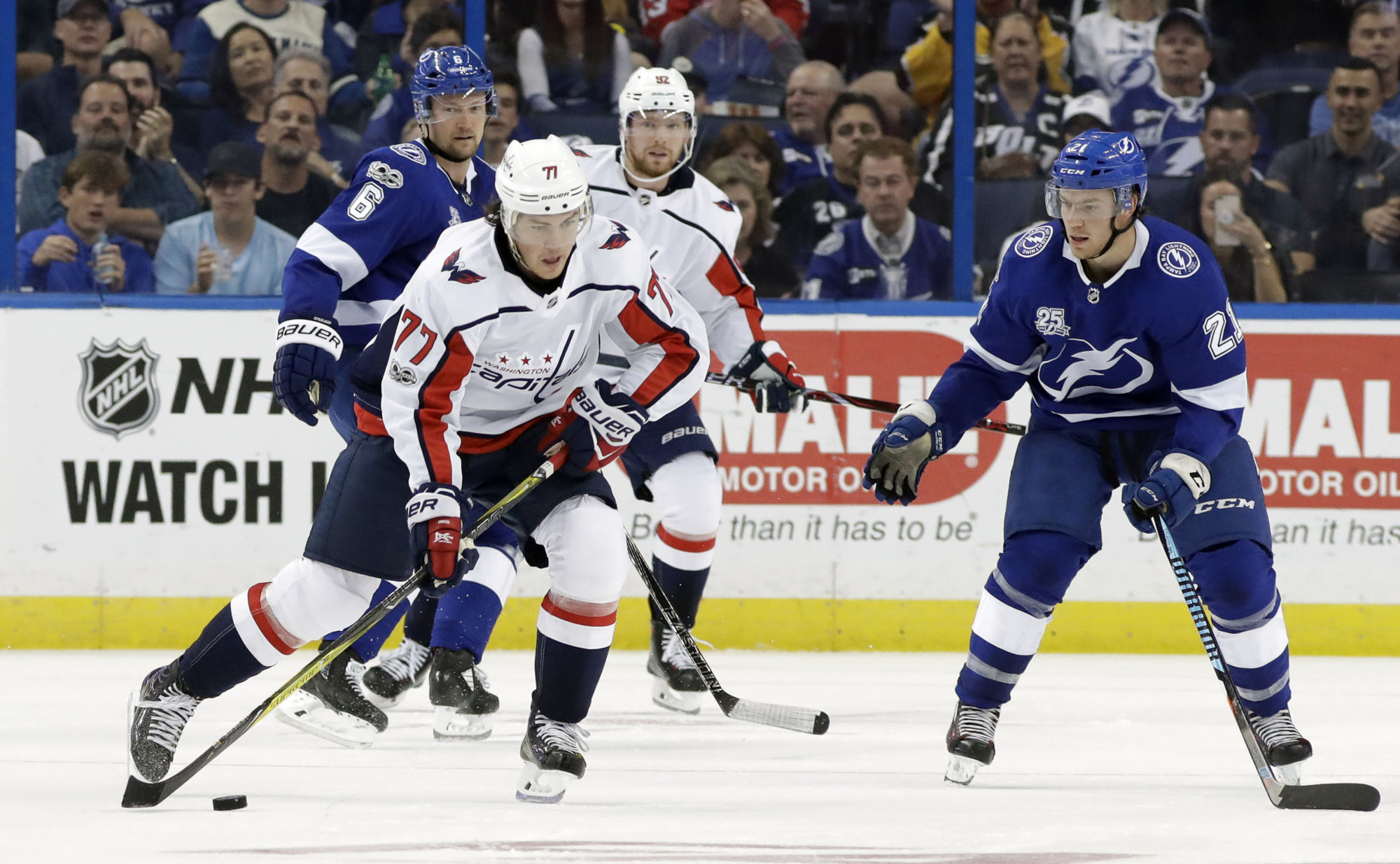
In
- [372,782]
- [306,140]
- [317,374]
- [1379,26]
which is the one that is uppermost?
[1379,26]

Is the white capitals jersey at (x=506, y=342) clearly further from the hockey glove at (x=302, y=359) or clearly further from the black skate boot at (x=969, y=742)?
the black skate boot at (x=969, y=742)

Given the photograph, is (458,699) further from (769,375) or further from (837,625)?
(837,625)

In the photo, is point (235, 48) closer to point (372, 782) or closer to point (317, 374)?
point (317, 374)

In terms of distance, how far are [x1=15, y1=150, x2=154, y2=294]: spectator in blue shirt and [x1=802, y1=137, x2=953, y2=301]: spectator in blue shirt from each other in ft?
6.58

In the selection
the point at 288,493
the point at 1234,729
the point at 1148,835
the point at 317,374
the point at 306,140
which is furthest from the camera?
the point at 306,140

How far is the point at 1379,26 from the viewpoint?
5527 mm

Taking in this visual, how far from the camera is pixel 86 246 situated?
5.24 metres

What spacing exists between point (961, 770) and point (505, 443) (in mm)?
983

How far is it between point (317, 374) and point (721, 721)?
1224mm

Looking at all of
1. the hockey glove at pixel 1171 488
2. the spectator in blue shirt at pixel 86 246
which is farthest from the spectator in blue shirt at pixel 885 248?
the hockey glove at pixel 1171 488

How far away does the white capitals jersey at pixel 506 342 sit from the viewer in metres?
2.85

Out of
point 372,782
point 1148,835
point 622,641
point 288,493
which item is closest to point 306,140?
point 288,493

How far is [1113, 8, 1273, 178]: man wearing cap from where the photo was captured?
18.0 ft

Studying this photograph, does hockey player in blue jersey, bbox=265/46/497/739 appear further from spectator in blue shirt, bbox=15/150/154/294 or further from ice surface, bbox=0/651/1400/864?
spectator in blue shirt, bbox=15/150/154/294
